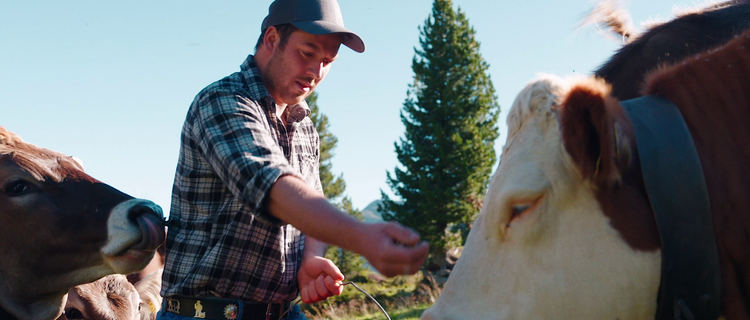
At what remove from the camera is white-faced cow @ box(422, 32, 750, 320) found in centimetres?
162

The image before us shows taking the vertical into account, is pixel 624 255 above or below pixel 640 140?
below

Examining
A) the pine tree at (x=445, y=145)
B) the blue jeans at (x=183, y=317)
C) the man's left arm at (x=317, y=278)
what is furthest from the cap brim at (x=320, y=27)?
the pine tree at (x=445, y=145)

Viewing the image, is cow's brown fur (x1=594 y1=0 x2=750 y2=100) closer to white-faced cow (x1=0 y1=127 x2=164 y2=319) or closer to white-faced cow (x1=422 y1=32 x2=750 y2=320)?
white-faced cow (x1=422 y1=32 x2=750 y2=320)

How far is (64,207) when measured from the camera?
296 cm

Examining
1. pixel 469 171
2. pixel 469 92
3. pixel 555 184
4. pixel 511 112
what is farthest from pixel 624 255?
pixel 469 92

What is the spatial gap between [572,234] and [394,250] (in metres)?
0.60

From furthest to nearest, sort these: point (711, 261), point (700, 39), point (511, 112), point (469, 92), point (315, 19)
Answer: point (469, 92) → point (315, 19) → point (700, 39) → point (511, 112) → point (711, 261)

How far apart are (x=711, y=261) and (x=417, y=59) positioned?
3040 cm

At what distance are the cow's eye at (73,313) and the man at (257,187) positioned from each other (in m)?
1.75

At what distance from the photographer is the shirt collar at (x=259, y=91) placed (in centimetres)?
258

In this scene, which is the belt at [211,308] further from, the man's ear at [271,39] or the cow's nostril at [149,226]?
the man's ear at [271,39]

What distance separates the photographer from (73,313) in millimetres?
3838

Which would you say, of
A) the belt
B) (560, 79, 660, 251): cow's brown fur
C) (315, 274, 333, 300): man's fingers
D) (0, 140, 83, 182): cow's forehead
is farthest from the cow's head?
(0, 140, 83, 182): cow's forehead

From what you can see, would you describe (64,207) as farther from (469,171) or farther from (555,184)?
(469,171)
